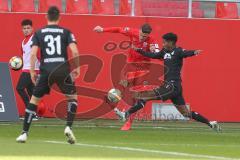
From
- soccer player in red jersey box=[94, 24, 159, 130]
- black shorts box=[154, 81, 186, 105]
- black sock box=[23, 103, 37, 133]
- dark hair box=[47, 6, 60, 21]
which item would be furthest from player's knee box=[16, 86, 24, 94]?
dark hair box=[47, 6, 60, 21]

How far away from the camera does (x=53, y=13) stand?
50.0 feet

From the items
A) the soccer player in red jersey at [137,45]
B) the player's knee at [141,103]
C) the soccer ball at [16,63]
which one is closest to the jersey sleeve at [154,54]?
the soccer player in red jersey at [137,45]

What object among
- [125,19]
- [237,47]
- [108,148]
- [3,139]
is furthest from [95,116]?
[108,148]

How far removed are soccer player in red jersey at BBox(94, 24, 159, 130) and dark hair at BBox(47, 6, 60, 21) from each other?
15.7ft

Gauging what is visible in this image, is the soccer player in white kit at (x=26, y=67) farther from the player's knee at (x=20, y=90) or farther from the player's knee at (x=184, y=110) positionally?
the player's knee at (x=184, y=110)

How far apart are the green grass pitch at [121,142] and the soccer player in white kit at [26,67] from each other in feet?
2.58

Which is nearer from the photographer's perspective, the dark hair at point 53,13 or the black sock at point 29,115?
the dark hair at point 53,13

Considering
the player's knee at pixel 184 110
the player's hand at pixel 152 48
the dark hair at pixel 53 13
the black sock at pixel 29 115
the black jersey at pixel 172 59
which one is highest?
the dark hair at pixel 53 13

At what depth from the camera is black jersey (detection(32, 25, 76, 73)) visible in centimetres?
1545

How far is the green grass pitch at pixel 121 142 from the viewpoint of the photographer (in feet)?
45.0

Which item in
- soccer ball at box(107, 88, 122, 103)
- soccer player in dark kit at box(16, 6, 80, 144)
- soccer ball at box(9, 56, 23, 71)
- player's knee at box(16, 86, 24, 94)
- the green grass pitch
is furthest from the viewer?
soccer ball at box(107, 88, 122, 103)

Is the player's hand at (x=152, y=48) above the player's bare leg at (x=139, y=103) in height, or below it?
above

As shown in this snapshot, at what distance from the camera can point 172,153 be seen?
14.6m

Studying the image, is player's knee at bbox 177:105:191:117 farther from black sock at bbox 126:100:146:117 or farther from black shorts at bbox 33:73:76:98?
black shorts at bbox 33:73:76:98
